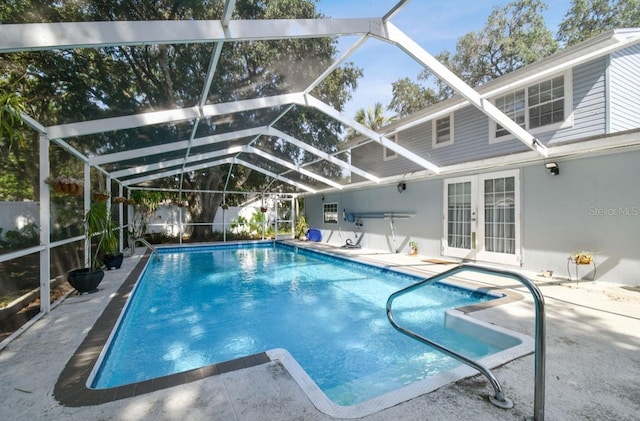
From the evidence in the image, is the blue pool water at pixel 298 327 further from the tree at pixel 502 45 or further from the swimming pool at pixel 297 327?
the tree at pixel 502 45

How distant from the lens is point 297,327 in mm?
4688

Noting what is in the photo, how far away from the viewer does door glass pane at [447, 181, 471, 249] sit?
7758 mm

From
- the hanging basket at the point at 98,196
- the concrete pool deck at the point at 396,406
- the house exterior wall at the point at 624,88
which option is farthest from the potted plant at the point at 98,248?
the house exterior wall at the point at 624,88

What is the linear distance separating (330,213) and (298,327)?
9.81m

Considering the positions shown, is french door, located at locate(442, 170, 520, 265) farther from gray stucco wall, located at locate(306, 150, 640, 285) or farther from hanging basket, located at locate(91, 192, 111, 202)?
hanging basket, located at locate(91, 192, 111, 202)

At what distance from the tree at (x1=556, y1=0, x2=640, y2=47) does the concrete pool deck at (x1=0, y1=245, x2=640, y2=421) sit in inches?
789

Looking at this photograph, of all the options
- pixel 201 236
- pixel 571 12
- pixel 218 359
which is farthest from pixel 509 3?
pixel 218 359

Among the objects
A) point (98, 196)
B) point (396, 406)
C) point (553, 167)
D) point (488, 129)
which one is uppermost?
point (488, 129)

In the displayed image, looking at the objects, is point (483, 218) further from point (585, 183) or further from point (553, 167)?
point (585, 183)

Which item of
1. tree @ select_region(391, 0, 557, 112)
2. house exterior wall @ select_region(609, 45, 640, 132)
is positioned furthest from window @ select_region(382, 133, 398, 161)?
tree @ select_region(391, 0, 557, 112)

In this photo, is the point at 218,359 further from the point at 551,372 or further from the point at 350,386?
the point at 551,372

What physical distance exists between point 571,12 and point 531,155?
18.0m

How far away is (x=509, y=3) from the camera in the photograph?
17625 mm

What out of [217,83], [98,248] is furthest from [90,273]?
[217,83]
